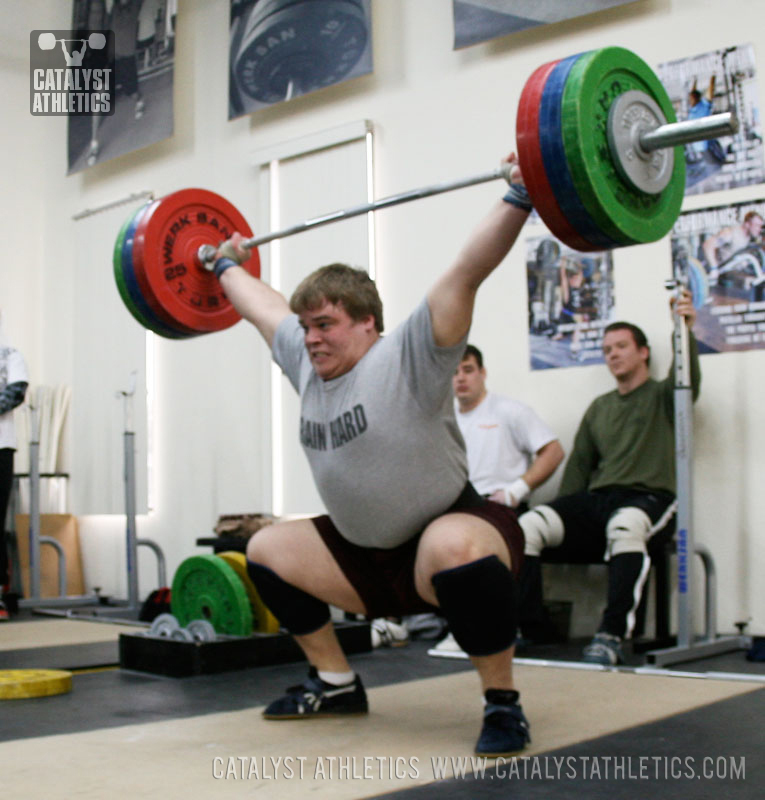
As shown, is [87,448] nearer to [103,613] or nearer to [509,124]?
[103,613]

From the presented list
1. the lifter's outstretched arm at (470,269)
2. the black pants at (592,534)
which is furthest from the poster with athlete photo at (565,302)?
the lifter's outstretched arm at (470,269)

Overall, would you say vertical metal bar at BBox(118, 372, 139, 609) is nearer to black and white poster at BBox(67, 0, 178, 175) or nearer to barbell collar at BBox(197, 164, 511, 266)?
black and white poster at BBox(67, 0, 178, 175)

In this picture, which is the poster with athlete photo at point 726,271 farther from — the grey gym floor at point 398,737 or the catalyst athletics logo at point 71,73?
the catalyst athletics logo at point 71,73

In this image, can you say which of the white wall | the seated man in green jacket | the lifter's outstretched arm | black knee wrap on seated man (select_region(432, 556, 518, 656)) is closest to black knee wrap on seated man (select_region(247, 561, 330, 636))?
black knee wrap on seated man (select_region(432, 556, 518, 656))

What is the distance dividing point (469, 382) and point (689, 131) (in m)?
1.89

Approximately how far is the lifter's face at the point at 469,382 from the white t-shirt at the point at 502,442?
0.22 ft

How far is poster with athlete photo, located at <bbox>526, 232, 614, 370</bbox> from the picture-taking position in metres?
3.71

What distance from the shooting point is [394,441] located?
196cm

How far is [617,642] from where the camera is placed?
294cm

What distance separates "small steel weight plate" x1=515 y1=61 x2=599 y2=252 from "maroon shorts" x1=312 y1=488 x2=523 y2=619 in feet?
1.91

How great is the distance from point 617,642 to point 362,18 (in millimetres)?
2974

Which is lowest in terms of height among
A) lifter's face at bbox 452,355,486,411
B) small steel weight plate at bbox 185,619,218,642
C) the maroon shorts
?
small steel weight plate at bbox 185,619,218,642

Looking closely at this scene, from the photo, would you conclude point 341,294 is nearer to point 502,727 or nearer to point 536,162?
point 536,162

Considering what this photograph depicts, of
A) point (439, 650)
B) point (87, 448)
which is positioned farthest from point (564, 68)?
point (87, 448)
